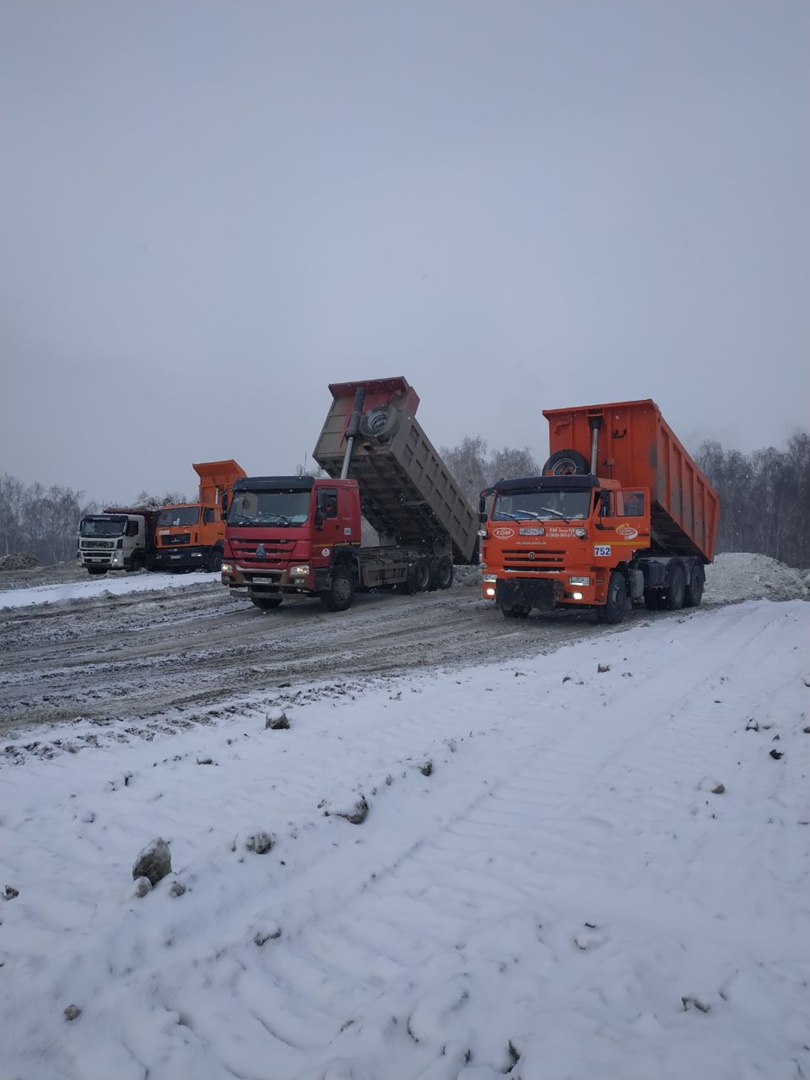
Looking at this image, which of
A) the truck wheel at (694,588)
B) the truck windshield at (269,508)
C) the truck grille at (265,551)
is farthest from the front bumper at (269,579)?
the truck wheel at (694,588)

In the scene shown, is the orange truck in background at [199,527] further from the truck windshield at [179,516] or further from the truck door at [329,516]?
the truck door at [329,516]

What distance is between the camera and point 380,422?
15.2 metres

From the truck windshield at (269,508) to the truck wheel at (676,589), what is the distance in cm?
756

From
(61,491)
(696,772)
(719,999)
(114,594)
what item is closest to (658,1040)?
(719,999)

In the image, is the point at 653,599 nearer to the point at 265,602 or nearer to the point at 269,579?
the point at 269,579

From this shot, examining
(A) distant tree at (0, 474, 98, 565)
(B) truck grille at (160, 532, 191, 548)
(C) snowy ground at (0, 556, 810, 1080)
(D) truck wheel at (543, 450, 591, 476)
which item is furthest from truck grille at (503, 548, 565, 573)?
(A) distant tree at (0, 474, 98, 565)

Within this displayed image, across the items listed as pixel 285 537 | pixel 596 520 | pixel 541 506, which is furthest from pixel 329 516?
pixel 596 520

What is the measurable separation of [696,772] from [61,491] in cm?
7923

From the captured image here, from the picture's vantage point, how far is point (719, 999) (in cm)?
260

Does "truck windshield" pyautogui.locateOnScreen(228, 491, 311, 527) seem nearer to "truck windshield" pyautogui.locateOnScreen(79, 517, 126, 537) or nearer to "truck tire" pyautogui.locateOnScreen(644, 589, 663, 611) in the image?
"truck tire" pyautogui.locateOnScreen(644, 589, 663, 611)

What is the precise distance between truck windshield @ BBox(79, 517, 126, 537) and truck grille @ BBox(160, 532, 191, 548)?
1572mm

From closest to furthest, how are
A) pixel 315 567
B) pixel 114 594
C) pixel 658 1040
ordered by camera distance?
pixel 658 1040 < pixel 315 567 < pixel 114 594

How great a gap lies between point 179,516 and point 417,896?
20861 millimetres

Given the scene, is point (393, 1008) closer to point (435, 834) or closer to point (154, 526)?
point (435, 834)
